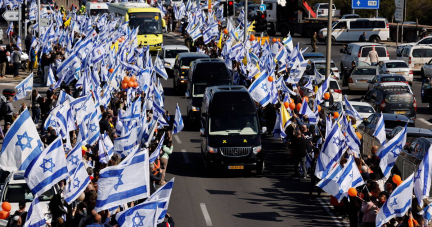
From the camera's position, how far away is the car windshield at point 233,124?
70.3 feet

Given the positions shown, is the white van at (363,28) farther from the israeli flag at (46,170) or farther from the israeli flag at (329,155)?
the israeli flag at (46,170)

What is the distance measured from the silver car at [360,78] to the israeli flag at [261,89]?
11766mm

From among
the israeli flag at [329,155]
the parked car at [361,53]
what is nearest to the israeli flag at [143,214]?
the israeli flag at [329,155]

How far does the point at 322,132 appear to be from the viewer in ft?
74.4

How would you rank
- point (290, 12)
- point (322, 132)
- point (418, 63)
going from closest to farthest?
point (322, 132) < point (418, 63) < point (290, 12)

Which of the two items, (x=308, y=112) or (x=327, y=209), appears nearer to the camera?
(x=327, y=209)

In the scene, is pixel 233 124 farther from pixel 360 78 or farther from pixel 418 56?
pixel 418 56

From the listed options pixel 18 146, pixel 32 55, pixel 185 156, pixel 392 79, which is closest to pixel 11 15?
pixel 32 55

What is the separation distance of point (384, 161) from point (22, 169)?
8066 mm

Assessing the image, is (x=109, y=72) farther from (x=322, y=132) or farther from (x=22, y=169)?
(x=22, y=169)

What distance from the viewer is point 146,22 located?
5012cm

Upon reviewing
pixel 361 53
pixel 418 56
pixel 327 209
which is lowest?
pixel 327 209

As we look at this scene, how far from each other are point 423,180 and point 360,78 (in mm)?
21639

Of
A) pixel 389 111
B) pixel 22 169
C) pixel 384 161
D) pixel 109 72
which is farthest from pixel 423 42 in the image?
pixel 22 169
